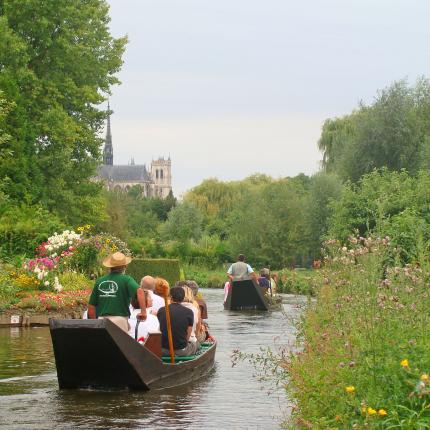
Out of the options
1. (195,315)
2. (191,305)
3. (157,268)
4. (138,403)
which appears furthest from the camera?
(157,268)

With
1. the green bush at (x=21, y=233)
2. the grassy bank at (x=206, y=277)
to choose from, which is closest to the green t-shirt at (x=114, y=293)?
the green bush at (x=21, y=233)

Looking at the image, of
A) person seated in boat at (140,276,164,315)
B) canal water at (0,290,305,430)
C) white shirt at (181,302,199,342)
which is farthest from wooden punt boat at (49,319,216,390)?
person seated in boat at (140,276,164,315)

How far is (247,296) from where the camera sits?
110ft

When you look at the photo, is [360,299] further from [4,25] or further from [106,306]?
[4,25]

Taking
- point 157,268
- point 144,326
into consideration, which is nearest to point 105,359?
point 144,326

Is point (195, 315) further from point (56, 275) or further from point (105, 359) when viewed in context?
point (56, 275)

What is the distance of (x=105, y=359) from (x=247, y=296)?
2010cm

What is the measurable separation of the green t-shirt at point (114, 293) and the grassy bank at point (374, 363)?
3.17 metres

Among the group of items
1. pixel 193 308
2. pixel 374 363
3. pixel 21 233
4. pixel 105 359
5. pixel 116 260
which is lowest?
pixel 105 359

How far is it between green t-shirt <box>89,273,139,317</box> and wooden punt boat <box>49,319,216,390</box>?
0.58 meters

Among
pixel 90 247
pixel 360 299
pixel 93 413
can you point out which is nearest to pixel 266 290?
pixel 90 247

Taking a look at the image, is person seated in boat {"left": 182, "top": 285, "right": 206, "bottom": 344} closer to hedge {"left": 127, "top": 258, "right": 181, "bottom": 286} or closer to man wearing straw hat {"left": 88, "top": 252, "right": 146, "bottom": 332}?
man wearing straw hat {"left": 88, "top": 252, "right": 146, "bottom": 332}

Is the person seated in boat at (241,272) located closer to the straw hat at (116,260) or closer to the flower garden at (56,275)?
the flower garden at (56,275)

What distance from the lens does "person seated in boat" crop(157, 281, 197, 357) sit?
1504cm
